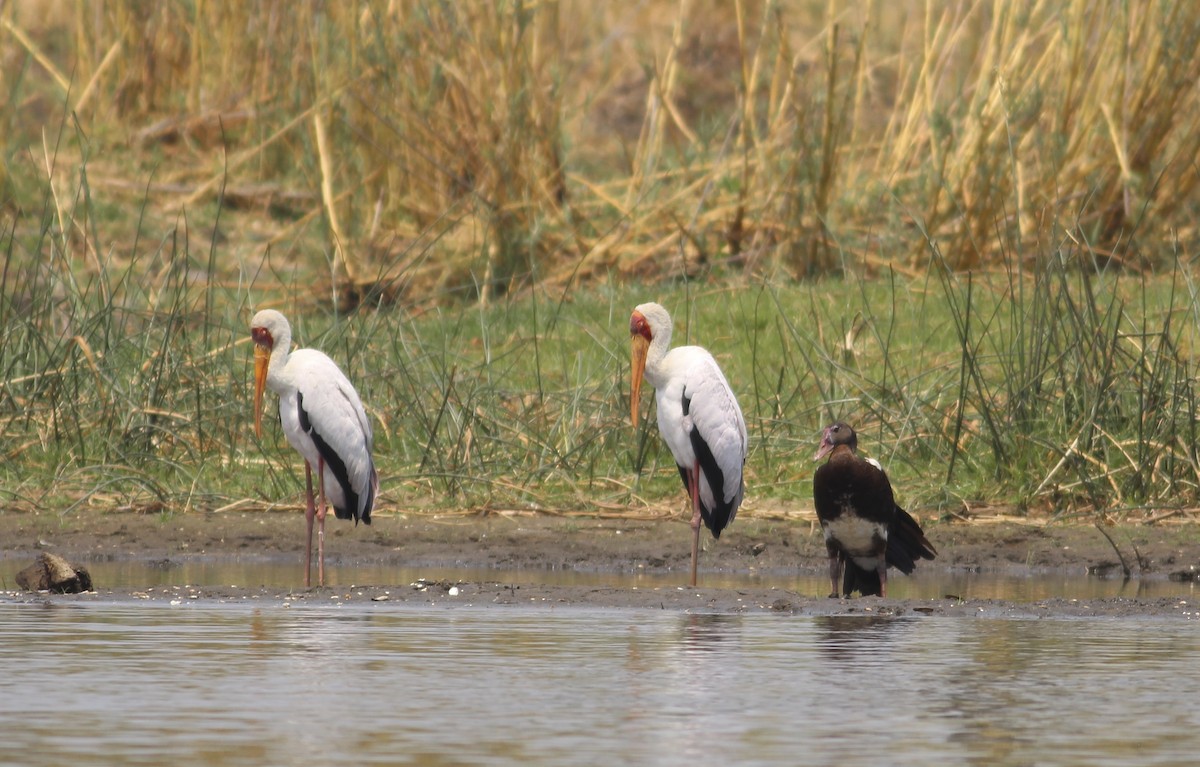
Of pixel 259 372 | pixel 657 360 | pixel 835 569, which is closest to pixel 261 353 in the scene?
pixel 259 372

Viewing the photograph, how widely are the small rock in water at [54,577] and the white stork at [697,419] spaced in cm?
230

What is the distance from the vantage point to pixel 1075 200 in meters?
12.5

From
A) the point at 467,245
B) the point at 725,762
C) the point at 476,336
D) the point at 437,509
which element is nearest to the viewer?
the point at 725,762

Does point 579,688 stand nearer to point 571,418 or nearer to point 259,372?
point 259,372

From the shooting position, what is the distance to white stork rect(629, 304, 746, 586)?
8352mm

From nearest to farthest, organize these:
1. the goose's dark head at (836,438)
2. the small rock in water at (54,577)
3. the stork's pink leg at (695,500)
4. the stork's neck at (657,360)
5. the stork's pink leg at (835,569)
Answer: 1. the small rock in water at (54,577)
2. the stork's pink leg at (835,569)
3. the goose's dark head at (836,438)
4. the stork's pink leg at (695,500)
5. the stork's neck at (657,360)

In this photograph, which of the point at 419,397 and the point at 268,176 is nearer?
the point at 419,397

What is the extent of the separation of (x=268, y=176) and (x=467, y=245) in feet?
8.64

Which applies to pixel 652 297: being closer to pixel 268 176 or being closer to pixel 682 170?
pixel 682 170

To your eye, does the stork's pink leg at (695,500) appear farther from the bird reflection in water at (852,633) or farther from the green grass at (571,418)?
the green grass at (571,418)

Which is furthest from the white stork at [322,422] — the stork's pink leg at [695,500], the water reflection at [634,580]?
the stork's pink leg at [695,500]

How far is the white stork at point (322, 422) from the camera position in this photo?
27.9ft

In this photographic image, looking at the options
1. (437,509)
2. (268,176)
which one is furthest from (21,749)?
(268,176)

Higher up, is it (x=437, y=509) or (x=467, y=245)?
(x=467, y=245)
